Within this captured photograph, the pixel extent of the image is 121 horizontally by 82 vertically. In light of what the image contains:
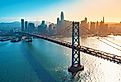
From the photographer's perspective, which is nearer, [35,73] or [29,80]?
[29,80]

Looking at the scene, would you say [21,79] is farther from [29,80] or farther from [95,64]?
[95,64]

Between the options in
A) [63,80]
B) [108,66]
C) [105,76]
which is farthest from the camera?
[108,66]

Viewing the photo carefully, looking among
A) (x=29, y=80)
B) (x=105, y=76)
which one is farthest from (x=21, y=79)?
(x=105, y=76)

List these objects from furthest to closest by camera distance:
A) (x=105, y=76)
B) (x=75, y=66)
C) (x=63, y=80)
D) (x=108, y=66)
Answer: (x=108, y=66) < (x=75, y=66) < (x=105, y=76) < (x=63, y=80)

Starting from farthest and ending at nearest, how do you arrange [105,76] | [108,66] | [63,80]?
1. [108,66]
2. [105,76]
3. [63,80]

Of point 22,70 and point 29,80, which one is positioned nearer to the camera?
point 29,80

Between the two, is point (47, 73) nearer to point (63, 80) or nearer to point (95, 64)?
point (63, 80)

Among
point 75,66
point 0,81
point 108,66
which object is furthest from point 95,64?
point 0,81

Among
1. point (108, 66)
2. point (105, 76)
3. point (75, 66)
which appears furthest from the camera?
point (108, 66)

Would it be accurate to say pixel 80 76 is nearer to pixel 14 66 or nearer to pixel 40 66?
pixel 40 66
